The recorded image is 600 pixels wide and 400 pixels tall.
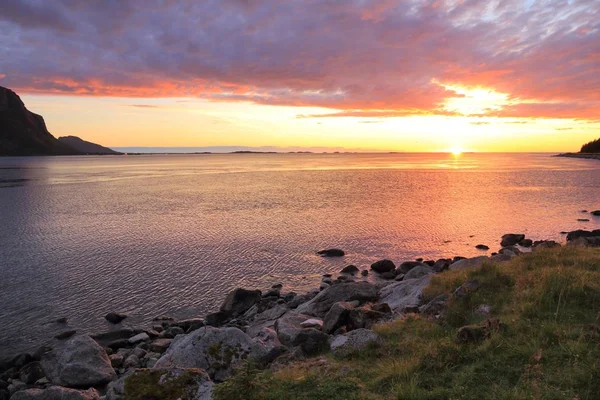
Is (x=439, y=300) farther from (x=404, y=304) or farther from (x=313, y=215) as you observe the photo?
(x=313, y=215)

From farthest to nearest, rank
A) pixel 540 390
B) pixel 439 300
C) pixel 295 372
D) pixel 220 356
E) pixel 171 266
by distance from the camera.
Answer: pixel 171 266
pixel 439 300
pixel 220 356
pixel 295 372
pixel 540 390

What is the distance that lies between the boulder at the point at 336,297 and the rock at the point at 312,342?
A: 5.77 m

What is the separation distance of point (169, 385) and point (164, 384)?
0.13 m

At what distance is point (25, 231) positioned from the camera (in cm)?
4294

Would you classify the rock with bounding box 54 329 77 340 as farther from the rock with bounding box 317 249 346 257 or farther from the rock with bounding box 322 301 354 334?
the rock with bounding box 317 249 346 257

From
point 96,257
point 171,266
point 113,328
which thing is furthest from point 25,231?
point 113,328

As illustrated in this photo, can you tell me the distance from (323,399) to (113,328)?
615 inches

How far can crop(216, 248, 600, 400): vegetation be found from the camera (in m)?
8.45

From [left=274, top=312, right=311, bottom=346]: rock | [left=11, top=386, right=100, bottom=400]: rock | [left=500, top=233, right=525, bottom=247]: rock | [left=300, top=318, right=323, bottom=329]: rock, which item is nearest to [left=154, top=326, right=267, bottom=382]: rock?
[left=274, top=312, right=311, bottom=346]: rock

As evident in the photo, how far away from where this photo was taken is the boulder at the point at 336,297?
19.8 meters

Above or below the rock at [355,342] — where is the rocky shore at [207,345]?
below

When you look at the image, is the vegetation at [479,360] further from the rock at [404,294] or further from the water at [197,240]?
the water at [197,240]

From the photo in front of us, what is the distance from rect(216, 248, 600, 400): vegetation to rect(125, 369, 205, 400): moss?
1.66 m

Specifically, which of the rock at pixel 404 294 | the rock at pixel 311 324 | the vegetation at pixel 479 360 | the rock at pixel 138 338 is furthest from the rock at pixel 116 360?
the rock at pixel 404 294
